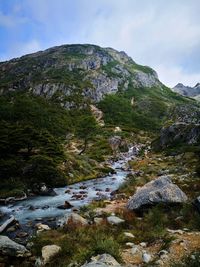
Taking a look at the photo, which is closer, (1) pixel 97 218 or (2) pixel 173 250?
(2) pixel 173 250

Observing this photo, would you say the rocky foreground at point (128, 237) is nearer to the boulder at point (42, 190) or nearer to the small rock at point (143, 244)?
the small rock at point (143, 244)

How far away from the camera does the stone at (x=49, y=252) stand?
1400cm

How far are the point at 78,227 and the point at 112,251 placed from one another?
19.0ft

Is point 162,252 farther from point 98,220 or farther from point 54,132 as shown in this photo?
point 54,132

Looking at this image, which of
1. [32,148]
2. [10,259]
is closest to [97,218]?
[10,259]

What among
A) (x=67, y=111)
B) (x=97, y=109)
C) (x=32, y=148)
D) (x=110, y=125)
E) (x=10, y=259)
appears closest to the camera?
(x=10, y=259)

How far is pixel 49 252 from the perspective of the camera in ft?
47.7

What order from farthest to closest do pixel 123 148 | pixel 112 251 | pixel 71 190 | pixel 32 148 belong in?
pixel 123 148
pixel 32 148
pixel 71 190
pixel 112 251

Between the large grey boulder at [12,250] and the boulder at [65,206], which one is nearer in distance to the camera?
the large grey boulder at [12,250]

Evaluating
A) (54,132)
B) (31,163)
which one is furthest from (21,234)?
(54,132)

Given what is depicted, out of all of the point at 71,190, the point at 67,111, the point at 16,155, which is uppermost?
the point at 67,111

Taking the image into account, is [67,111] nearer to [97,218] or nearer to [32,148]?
[32,148]

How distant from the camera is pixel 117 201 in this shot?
2848 centimetres

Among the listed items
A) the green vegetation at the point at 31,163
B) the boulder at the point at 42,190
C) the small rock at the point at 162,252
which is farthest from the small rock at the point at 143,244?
the green vegetation at the point at 31,163
